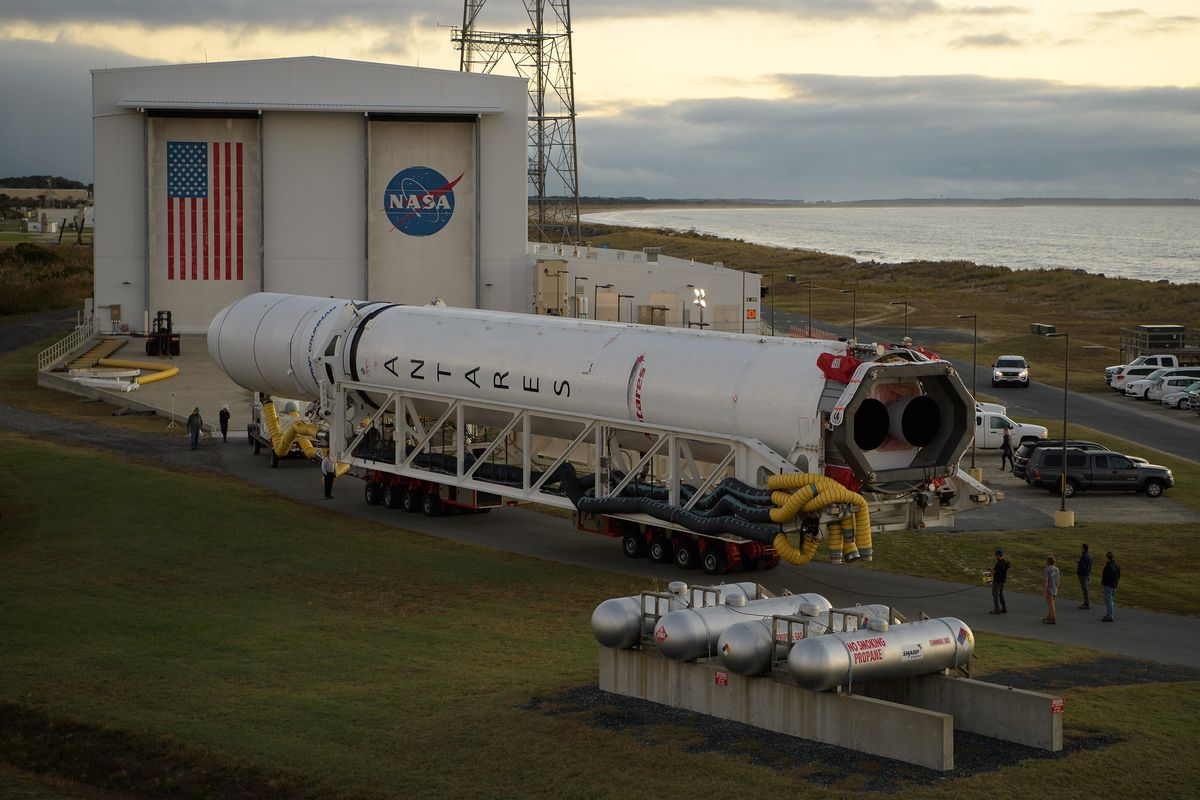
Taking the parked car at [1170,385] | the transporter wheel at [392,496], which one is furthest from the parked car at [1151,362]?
the transporter wheel at [392,496]

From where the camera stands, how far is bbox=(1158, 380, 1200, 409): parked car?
62594 mm

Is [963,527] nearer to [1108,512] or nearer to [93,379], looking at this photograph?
[1108,512]

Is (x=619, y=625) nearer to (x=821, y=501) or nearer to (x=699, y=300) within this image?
(x=821, y=501)

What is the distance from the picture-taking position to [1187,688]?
78.3ft

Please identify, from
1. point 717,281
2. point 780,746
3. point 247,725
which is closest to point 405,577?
point 247,725

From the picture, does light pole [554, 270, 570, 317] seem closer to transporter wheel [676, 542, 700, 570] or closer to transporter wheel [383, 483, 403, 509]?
transporter wheel [383, 483, 403, 509]

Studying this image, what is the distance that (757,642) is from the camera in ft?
67.4

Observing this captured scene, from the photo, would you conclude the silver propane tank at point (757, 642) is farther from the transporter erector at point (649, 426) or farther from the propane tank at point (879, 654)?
the transporter erector at point (649, 426)

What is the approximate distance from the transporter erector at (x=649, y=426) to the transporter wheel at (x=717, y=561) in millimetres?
36

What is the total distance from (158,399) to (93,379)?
4.96 meters

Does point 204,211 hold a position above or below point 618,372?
above

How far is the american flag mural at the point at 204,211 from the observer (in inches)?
2694

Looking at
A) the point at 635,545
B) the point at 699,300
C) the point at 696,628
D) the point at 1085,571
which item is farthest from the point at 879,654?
the point at 699,300

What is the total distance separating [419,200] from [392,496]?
3237cm
